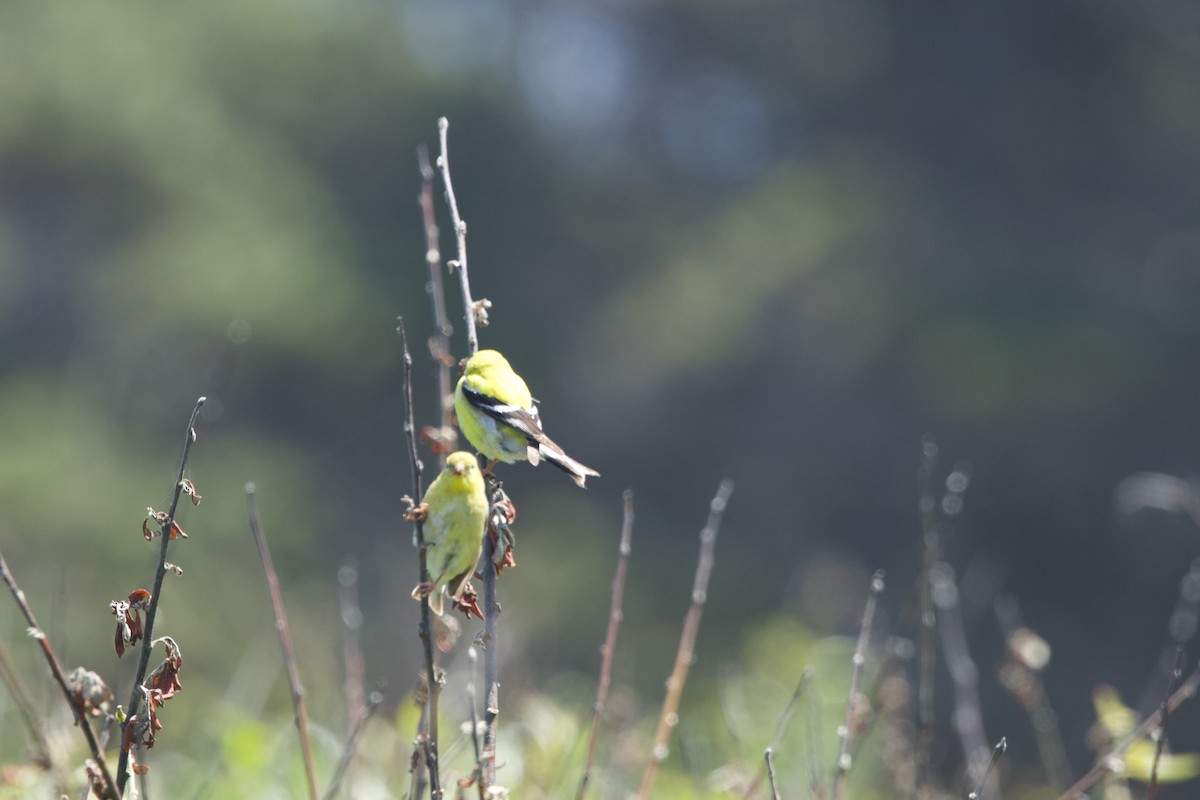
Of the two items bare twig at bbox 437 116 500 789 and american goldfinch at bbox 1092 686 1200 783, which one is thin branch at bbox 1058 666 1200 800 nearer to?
american goldfinch at bbox 1092 686 1200 783

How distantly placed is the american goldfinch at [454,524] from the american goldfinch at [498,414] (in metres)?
0.41

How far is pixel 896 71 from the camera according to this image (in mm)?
14562

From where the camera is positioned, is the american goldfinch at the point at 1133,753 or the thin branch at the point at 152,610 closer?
the thin branch at the point at 152,610

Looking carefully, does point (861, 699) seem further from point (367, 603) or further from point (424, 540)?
point (367, 603)

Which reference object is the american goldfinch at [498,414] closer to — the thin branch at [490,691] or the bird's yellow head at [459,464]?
the bird's yellow head at [459,464]

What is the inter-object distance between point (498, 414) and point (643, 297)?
43.4 feet

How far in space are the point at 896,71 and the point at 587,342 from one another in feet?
16.0

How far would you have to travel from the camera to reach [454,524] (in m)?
1.82

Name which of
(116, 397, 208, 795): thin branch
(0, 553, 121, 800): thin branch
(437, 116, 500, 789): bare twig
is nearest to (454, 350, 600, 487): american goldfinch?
(437, 116, 500, 789): bare twig

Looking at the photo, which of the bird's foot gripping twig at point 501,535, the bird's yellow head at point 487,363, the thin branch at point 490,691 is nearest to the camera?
the thin branch at point 490,691

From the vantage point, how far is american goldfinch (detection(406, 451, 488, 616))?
1.81 metres

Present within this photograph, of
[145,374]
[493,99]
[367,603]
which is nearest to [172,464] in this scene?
[145,374]

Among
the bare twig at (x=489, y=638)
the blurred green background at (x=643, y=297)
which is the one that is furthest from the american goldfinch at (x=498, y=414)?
the blurred green background at (x=643, y=297)

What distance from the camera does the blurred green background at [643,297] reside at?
11.6 meters
